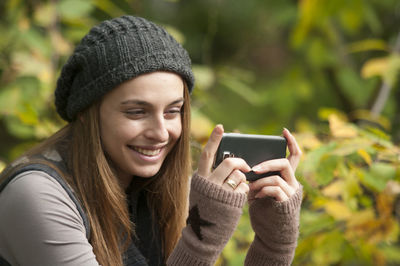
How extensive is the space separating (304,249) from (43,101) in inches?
73.5

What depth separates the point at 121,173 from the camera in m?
1.90

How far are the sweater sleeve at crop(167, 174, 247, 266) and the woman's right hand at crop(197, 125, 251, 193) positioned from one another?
0.02 meters

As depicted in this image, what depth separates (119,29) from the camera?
5.62 feet

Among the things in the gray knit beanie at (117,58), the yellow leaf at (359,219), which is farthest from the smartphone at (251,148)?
the yellow leaf at (359,219)

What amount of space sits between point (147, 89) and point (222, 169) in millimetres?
397

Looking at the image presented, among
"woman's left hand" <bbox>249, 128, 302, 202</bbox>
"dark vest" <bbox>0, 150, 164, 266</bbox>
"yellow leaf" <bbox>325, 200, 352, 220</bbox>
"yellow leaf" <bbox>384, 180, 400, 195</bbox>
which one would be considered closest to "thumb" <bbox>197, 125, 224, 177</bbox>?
"woman's left hand" <bbox>249, 128, 302, 202</bbox>

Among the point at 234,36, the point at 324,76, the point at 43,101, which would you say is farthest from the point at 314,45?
the point at 43,101

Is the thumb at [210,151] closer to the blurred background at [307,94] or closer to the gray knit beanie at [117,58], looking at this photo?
the gray knit beanie at [117,58]

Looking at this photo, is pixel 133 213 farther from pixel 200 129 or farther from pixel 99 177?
pixel 200 129

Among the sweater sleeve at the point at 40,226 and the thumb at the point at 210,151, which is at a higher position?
the thumb at the point at 210,151

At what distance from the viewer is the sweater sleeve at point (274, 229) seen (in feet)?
5.51

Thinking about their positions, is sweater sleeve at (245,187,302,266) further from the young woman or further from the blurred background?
the blurred background

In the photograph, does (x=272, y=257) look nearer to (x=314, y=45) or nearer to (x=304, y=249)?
(x=304, y=249)

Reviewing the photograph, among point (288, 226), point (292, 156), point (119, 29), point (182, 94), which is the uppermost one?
point (119, 29)
